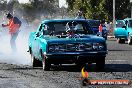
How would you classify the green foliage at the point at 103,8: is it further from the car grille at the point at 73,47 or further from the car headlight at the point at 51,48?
the car headlight at the point at 51,48

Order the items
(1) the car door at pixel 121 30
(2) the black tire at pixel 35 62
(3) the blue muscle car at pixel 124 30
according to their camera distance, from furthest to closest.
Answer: (1) the car door at pixel 121 30 → (3) the blue muscle car at pixel 124 30 → (2) the black tire at pixel 35 62

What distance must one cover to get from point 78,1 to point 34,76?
173ft

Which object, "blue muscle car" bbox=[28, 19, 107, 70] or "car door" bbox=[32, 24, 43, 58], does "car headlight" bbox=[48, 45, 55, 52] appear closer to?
"blue muscle car" bbox=[28, 19, 107, 70]

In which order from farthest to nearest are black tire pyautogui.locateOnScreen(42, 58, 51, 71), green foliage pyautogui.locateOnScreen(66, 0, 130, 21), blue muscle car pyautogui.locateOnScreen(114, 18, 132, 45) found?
green foliage pyautogui.locateOnScreen(66, 0, 130, 21) → blue muscle car pyautogui.locateOnScreen(114, 18, 132, 45) → black tire pyautogui.locateOnScreen(42, 58, 51, 71)

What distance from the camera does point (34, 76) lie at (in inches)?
480

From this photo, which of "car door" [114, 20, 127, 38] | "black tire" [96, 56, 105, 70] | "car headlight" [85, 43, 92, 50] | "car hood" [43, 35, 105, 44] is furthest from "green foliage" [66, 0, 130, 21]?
"car headlight" [85, 43, 92, 50]

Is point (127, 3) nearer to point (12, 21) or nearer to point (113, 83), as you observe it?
point (12, 21)

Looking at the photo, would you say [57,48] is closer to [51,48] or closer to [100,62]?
[51,48]

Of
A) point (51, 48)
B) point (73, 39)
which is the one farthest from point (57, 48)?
point (73, 39)

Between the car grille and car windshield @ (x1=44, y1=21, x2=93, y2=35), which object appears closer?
the car grille

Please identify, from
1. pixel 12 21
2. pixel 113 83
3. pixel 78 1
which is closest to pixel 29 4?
pixel 78 1

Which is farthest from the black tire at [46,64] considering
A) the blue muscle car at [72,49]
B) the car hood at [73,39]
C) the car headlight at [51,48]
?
the car hood at [73,39]

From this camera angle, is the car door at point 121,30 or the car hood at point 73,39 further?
the car door at point 121,30

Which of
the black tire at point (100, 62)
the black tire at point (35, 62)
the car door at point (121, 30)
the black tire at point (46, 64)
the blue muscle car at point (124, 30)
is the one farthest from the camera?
the car door at point (121, 30)
